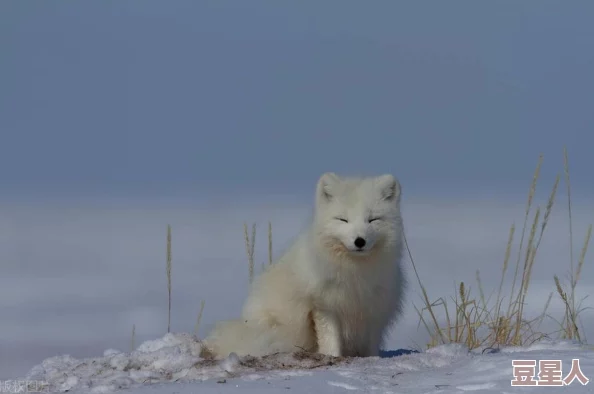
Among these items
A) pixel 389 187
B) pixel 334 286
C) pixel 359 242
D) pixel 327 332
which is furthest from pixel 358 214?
pixel 327 332

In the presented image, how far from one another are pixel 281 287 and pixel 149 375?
4.29 feet

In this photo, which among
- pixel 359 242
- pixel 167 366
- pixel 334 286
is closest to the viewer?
pixel 167 366

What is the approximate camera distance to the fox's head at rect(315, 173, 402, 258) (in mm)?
5035

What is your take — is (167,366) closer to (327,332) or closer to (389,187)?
(327,332)

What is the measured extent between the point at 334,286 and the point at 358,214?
0.48 meters

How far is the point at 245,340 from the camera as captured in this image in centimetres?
505

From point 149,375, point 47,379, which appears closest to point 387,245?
point 149,375

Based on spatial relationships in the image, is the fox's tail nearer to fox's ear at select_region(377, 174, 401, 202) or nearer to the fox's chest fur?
the fox's chest fur

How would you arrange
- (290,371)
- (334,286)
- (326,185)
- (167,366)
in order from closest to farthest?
1. (290,371)
2. (167,366)
3. (334,286)
4. (326,185)

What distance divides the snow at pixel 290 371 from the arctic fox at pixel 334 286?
17.8 inches

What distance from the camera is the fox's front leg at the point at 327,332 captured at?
17.0ft

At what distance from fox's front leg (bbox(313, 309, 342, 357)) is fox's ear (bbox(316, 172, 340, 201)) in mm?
707

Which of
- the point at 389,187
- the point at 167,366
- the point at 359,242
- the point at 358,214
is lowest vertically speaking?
the point at 167,366

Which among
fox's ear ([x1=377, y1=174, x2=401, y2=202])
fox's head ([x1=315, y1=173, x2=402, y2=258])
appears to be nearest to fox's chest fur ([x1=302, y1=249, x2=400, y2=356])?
fox's head ([x1=315, y1=173, x2=402, y2=258])
